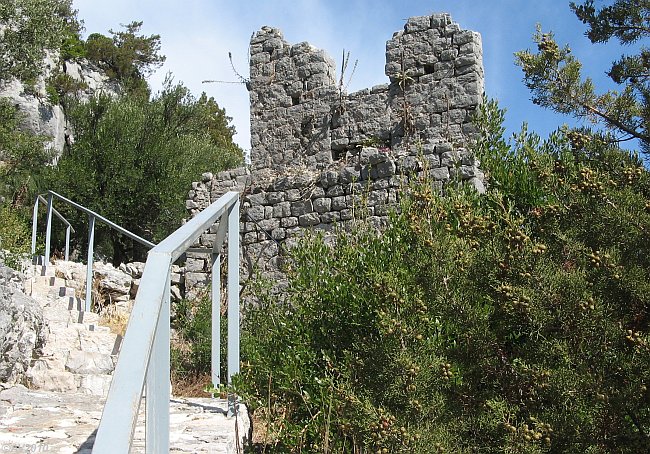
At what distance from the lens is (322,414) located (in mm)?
3580

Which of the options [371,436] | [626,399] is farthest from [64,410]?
[626,399]

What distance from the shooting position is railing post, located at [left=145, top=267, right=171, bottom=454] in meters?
1.74

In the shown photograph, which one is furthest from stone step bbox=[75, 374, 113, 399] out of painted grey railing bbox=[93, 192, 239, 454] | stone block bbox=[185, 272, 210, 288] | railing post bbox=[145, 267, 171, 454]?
stone block bbox=[185, 272, 210, 288]

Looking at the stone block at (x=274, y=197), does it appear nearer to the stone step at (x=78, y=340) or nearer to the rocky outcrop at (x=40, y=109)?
the stone step at (x=78, y=340)

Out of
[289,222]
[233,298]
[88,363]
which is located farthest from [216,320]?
[289,222]

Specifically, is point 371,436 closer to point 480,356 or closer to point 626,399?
point 480,356

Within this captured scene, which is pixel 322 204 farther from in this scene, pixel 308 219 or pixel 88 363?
pixel 88 363

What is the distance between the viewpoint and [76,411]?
11.2 ft

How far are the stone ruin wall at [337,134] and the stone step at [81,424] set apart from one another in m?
4.29

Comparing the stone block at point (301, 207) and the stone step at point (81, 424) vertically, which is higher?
the stone block at point (301, 207)

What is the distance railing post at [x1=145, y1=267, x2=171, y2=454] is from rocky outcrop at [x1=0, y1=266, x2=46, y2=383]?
2397mm

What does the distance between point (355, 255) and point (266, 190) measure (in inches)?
186

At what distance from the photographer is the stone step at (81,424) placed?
283 cm

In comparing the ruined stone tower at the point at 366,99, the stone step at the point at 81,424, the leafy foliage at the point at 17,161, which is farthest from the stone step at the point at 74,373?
the leafy foliage at the point at 17,161
